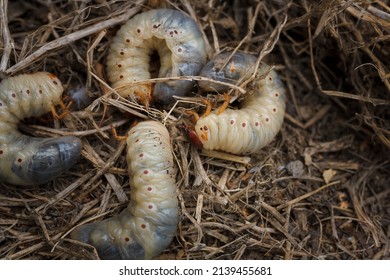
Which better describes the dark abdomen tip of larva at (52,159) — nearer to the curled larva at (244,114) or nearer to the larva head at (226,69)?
the curled larva at (244,114)

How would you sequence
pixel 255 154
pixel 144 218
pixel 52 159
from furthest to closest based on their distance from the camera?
1. pixel 255 154
2. pixel 52 159
3. pixel 144 218

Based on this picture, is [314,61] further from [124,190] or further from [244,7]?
[124,190]

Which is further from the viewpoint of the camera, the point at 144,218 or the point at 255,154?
the point at 255,154

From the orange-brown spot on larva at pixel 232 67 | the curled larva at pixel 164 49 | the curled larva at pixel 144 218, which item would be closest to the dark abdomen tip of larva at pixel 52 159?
the curled larva at pixel 144 218

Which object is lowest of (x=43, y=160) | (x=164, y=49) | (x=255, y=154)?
(x=255, y=154)

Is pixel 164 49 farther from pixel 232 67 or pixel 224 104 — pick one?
pixel 224 104

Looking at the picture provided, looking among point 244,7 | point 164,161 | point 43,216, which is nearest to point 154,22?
point 244,7

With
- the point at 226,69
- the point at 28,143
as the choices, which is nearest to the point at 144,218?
the point at 28,143
